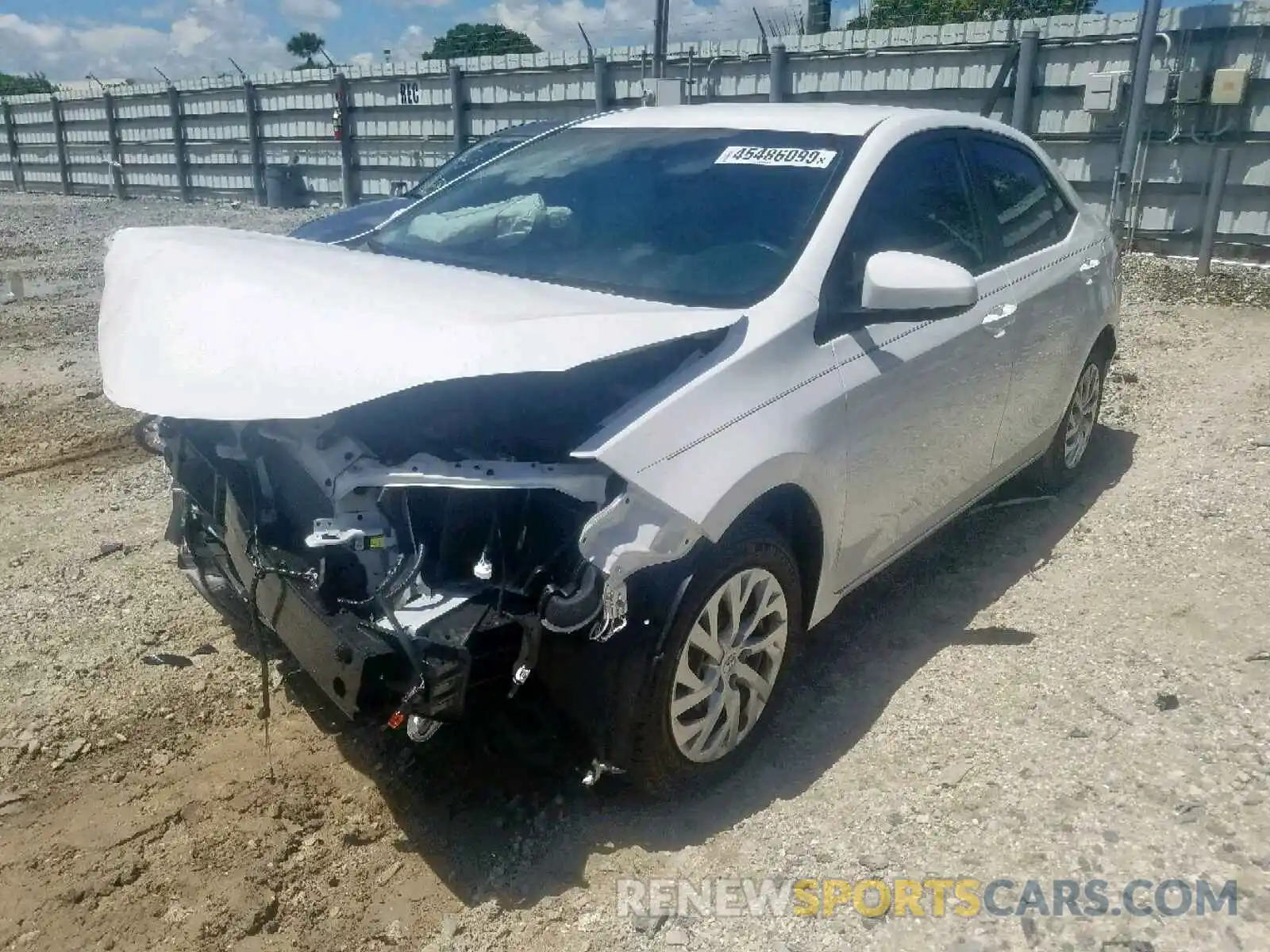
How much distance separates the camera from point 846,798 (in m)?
2.81

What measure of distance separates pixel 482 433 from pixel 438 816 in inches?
41.7

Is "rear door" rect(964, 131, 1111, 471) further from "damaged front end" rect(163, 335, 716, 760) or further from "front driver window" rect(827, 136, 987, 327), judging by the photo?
"damaged front end" rect(163, 335, 716, 760)

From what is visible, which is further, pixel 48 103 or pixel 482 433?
pixel 48 103

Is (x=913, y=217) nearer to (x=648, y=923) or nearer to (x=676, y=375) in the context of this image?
(x=676, y=375)

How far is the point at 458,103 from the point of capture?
15719 mm

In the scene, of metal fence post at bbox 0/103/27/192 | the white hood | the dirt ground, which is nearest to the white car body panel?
the white hood

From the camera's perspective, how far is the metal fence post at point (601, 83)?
45.4ft

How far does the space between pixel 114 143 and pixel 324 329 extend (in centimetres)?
2367

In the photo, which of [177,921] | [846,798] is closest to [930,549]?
[846,798]

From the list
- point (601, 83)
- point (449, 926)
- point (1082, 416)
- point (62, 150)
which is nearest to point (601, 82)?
point (601, 83)

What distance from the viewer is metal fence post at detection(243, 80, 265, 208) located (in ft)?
62.0

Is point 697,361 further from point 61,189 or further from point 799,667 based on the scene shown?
point 61,189

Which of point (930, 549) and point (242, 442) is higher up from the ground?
point (242, 442)

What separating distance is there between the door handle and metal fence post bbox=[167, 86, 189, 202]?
20.6 meters
